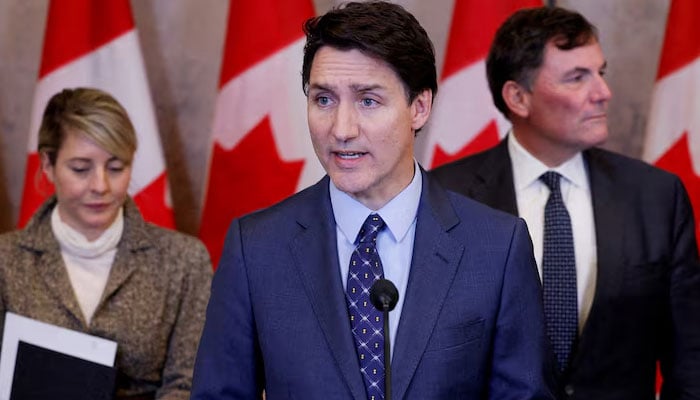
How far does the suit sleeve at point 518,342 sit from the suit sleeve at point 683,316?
3.09 ft

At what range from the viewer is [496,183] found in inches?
116

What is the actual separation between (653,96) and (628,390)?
128cm

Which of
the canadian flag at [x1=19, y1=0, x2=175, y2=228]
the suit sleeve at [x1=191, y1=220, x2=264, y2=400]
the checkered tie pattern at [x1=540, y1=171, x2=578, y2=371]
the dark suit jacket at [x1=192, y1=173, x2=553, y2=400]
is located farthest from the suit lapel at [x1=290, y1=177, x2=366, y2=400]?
the canadian flag at [x1=19, y1=0, x2=175, y2=228]

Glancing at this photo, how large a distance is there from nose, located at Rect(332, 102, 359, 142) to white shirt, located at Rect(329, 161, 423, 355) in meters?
0.16

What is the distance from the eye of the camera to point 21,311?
2922 millimetres

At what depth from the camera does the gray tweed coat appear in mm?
2918

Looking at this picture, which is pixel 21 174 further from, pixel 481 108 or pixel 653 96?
pixel 653 96

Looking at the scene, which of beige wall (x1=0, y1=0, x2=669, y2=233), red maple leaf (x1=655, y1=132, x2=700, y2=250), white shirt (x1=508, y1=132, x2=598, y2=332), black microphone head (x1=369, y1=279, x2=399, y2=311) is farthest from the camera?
beige wall (x1=0, y1=0, x2=669, y2=233)

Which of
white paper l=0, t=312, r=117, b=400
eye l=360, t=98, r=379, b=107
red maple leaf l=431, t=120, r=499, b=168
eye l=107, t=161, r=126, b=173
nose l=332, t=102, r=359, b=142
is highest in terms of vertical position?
red maple leaf l=431, t=120, r=499, b=168

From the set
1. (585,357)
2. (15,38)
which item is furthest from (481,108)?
(15,38)

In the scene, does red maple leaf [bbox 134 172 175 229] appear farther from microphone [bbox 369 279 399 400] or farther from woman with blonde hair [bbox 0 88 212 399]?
microphone [bbox 369 279 399 400]

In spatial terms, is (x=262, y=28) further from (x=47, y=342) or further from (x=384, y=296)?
(x=384, y=296)

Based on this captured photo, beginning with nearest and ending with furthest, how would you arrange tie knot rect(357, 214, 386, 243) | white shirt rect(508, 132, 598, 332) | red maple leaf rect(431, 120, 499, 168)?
tie knot rect(357, 214, 386, 243) → white shirt rect(508, 132, 598, 332) → red maple leaf rect(431, 120, 499, 168)

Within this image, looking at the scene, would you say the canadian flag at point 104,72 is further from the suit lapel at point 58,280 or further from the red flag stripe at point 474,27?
the red flag stripe at point 474,27
